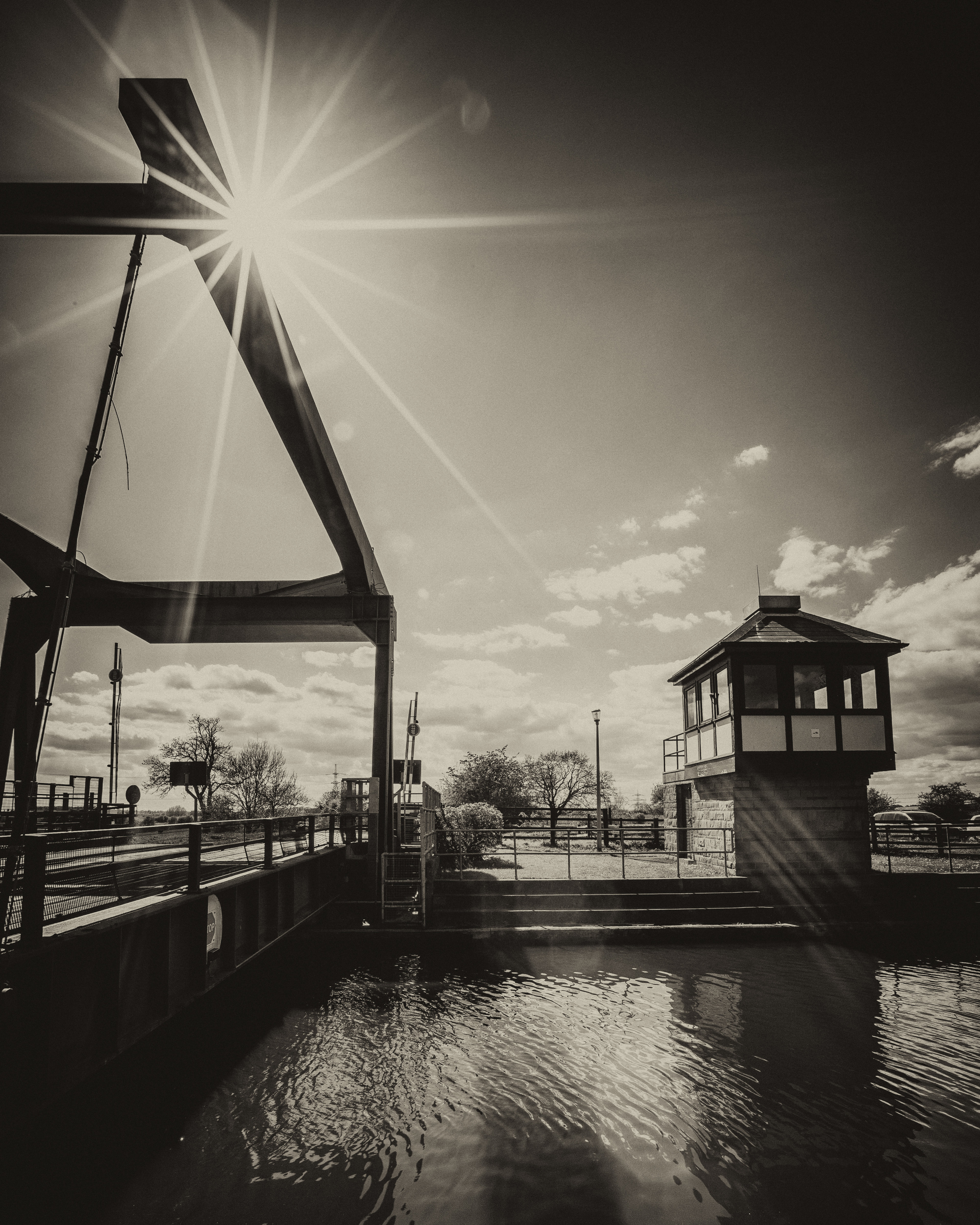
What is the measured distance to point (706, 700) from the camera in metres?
19.5

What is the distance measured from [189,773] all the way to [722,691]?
12.7m

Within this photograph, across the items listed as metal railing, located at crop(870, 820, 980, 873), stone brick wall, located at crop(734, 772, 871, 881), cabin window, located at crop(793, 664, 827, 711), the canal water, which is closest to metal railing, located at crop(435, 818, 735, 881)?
stone brick wall, located at crop(734, 772, 871, 881)

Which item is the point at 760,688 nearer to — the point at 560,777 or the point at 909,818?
the point at 909,818

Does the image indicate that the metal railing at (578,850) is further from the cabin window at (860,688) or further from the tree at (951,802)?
the tree at (951,802)

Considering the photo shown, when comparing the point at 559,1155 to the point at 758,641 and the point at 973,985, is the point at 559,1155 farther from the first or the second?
the point at 758,641

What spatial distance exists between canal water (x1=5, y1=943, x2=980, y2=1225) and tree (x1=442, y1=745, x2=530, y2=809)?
85.0 ft

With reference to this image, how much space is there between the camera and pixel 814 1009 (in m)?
10.1

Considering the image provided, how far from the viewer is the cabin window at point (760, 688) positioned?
17750 mm

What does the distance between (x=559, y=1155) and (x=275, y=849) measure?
1054cm

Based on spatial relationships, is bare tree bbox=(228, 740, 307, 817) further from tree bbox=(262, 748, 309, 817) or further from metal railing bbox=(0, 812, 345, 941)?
metal railing bbox=(0, 812, 345, 941)

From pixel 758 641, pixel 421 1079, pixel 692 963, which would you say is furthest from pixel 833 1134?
pixel 758 641

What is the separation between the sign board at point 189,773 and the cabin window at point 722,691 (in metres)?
12.2

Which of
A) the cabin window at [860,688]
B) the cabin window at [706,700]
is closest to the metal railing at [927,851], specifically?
the cabin window at [860,688]

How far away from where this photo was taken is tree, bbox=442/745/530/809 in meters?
37.2
